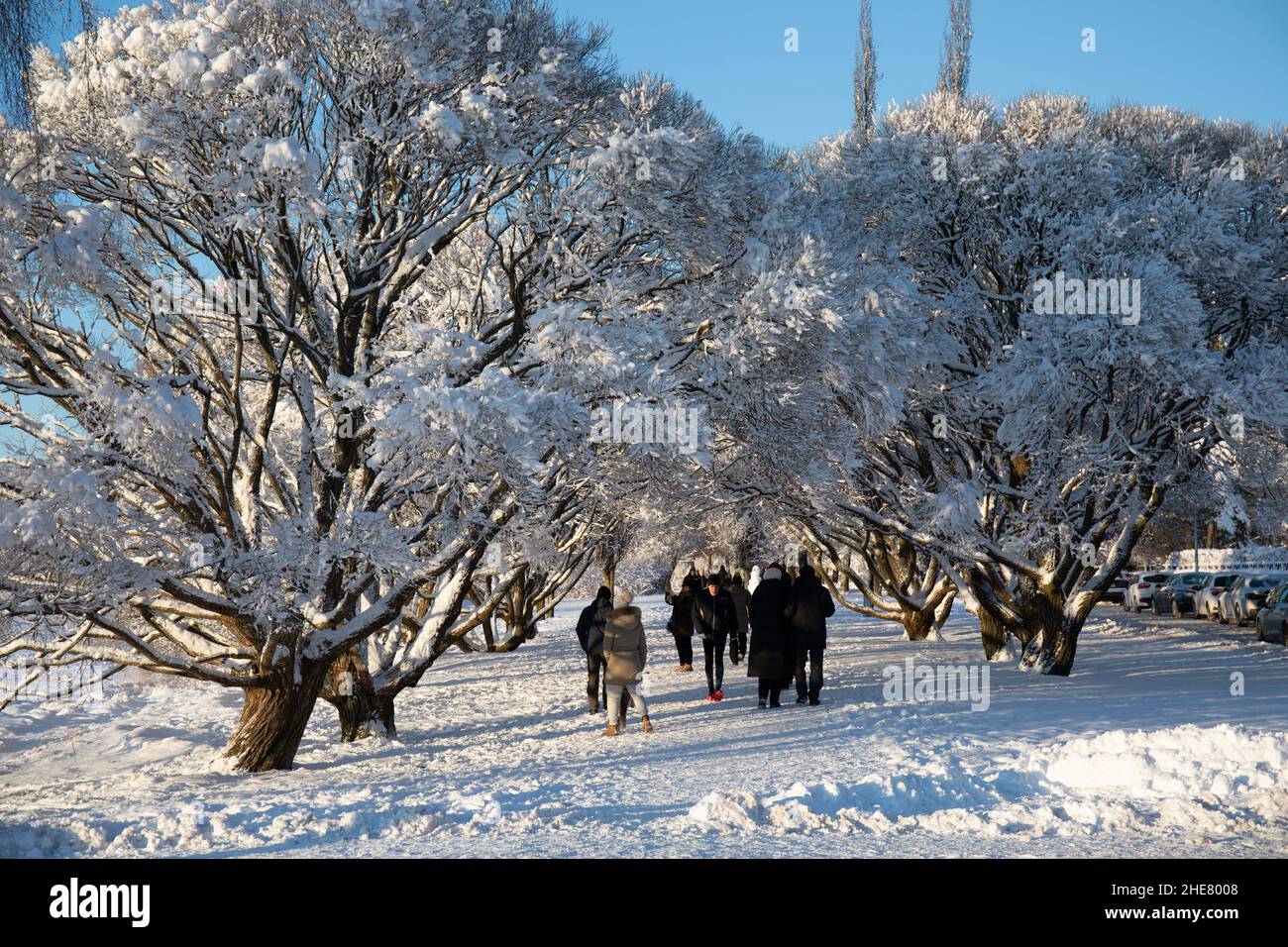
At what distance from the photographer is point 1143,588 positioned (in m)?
43.0

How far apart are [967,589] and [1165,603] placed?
23.2 metres

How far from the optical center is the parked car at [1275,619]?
80.5ft

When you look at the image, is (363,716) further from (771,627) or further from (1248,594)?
(1248,594)

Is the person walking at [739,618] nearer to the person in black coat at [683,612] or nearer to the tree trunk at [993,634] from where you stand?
the person in black coat at [683,612]

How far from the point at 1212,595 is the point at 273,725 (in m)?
32.5

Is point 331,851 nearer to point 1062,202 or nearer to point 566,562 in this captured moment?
point 1062,202

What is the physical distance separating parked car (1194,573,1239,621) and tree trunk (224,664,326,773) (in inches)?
1228

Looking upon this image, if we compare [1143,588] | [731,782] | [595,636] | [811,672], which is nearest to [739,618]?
[811,672]

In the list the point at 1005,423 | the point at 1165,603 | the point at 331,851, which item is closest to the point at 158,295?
the point at 331,851

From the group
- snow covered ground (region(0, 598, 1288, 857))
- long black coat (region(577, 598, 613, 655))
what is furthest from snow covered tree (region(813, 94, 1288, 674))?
long black coat (region(577, 598, 613, 655))

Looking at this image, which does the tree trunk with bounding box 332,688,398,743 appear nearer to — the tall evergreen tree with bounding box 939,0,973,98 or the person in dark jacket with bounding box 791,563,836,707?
the person in dark jacket with bounding box 791,563,836,707

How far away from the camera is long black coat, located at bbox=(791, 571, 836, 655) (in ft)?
45.9

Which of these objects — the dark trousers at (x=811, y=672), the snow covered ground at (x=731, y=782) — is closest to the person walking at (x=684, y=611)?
the snow covered ground at (x=731, y=782)

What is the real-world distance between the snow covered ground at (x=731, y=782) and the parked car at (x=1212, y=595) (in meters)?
18.6
